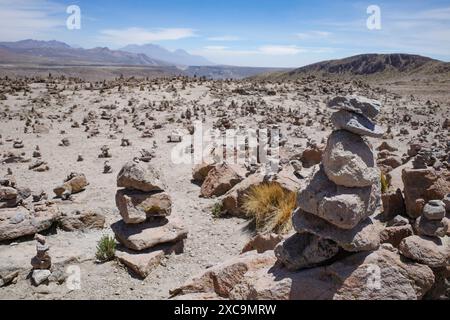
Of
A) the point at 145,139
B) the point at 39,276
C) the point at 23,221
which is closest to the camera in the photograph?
the point at 39,276

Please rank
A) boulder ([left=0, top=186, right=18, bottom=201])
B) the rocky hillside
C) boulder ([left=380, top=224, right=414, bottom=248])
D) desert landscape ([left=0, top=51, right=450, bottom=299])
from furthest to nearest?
the rocky hillside < boulder ([left=0, top=186, right=18, bottom=201]) < boulder ([left=380, top=224, right=414, bottom=248]) < desert landscape ([left=0, top=51, right=450, bottom=299])

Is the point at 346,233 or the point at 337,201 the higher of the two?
the point at 337,201

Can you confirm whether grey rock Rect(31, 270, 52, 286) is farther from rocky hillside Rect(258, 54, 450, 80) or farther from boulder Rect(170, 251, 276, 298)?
rocky hillside Rect(258, 54, 450, 80)

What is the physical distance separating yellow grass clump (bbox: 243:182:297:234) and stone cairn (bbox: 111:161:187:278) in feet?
5.52

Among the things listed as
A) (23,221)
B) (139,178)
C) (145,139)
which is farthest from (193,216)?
(145,139)

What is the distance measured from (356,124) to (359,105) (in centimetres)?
28

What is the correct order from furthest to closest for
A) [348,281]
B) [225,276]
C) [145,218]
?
[145,218]
[225,276]
[348,281]

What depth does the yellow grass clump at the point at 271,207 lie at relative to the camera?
8.79m

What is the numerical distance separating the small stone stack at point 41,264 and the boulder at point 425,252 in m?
5.92

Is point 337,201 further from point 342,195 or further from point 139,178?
point 139,178

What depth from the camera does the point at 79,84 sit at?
3300cm

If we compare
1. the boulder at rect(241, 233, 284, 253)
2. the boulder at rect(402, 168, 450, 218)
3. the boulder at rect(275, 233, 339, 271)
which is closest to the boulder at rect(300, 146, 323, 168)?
the boulder at rect(402, 168, 450, 218)

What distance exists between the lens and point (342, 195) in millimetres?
5445

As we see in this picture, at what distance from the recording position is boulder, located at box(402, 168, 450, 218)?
765 centimetres
